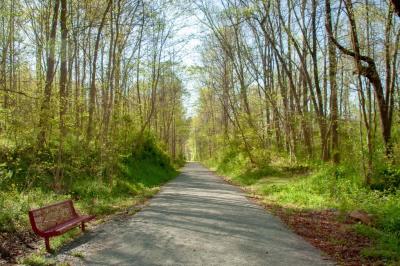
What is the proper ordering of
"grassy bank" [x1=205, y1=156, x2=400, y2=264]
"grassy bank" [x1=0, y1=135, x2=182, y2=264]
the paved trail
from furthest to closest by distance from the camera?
"grassy bank" [x1=0, y1=135, x2=182, y2=264] < "grassy bank" [x1=205, y1=156, x2=400, y2=264] < the paved trail

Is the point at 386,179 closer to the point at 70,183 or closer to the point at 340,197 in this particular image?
the point at 340,197

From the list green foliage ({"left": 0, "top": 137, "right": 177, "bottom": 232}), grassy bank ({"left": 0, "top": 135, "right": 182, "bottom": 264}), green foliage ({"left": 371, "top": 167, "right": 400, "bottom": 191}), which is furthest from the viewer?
green foliage ({"left": 371, "top": 167, "right": 400, "bottom": 191})

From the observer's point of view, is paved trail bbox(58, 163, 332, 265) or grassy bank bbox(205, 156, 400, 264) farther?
grassy bank bbox(205, 156, 400, 264)

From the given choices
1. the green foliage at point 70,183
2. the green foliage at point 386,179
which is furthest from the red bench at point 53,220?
the green foliage at point 386,179

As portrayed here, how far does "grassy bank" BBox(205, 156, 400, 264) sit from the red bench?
571cm

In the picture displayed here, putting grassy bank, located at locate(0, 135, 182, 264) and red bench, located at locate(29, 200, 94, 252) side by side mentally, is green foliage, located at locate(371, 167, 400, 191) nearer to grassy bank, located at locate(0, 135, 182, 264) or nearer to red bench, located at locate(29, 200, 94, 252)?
grassy bank, located at locate(0, 135, 182, 264)

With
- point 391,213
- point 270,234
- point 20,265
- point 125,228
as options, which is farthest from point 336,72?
point 20,265

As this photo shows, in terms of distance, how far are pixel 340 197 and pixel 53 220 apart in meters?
8.71

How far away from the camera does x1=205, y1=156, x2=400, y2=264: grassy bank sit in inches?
307

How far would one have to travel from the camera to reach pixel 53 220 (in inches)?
330

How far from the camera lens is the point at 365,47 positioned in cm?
1506

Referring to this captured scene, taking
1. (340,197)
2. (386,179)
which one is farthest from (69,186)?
(386,179)

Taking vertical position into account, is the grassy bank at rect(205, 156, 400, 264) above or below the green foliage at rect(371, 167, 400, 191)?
below

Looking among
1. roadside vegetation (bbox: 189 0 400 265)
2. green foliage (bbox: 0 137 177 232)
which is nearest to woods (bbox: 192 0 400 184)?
roadside vegetation (bbox: 189 0 400 265)
